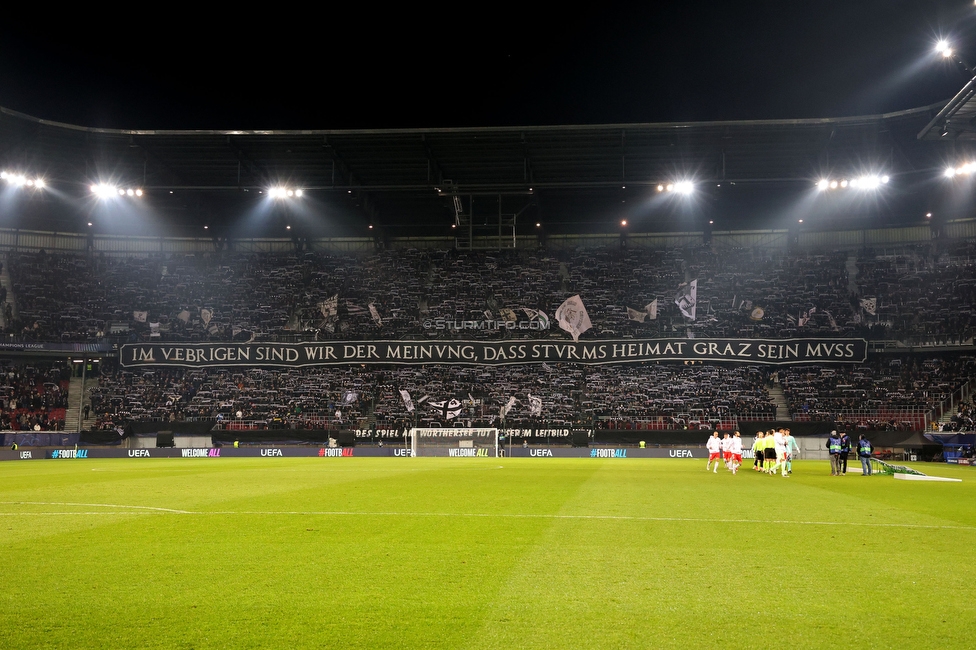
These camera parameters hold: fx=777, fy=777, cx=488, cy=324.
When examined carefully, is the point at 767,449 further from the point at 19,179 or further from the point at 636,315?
the point at 19,179

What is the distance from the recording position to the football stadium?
99.0 feet

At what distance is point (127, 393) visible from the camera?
51406 millimetres

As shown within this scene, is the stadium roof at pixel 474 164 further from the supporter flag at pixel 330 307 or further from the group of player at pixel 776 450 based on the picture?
the group of player at pixel 776 450

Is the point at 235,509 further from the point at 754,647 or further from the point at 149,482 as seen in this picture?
the point at 754,647

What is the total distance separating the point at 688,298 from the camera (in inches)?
2110

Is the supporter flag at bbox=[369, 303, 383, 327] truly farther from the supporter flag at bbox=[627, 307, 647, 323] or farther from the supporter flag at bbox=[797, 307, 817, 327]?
the supporter flag at bbox=[797, 307, 817, 327]

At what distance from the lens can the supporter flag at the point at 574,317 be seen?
170 ft

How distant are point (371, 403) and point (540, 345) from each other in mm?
11544

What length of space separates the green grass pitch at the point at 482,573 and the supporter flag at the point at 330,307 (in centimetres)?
3800

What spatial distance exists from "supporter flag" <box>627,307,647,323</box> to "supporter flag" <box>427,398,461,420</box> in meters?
13.7

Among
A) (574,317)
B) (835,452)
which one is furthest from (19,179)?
(835,452)

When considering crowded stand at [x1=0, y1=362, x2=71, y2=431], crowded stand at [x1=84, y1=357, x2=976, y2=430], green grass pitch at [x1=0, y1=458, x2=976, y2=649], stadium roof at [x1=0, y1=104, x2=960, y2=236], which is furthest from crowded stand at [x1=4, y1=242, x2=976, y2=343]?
green grass pitch at [x1=0, y1=458, x2=976, y2=649]

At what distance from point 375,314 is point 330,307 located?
3313mm

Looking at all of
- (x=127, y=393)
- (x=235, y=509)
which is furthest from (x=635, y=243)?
(x=235, y=509)
